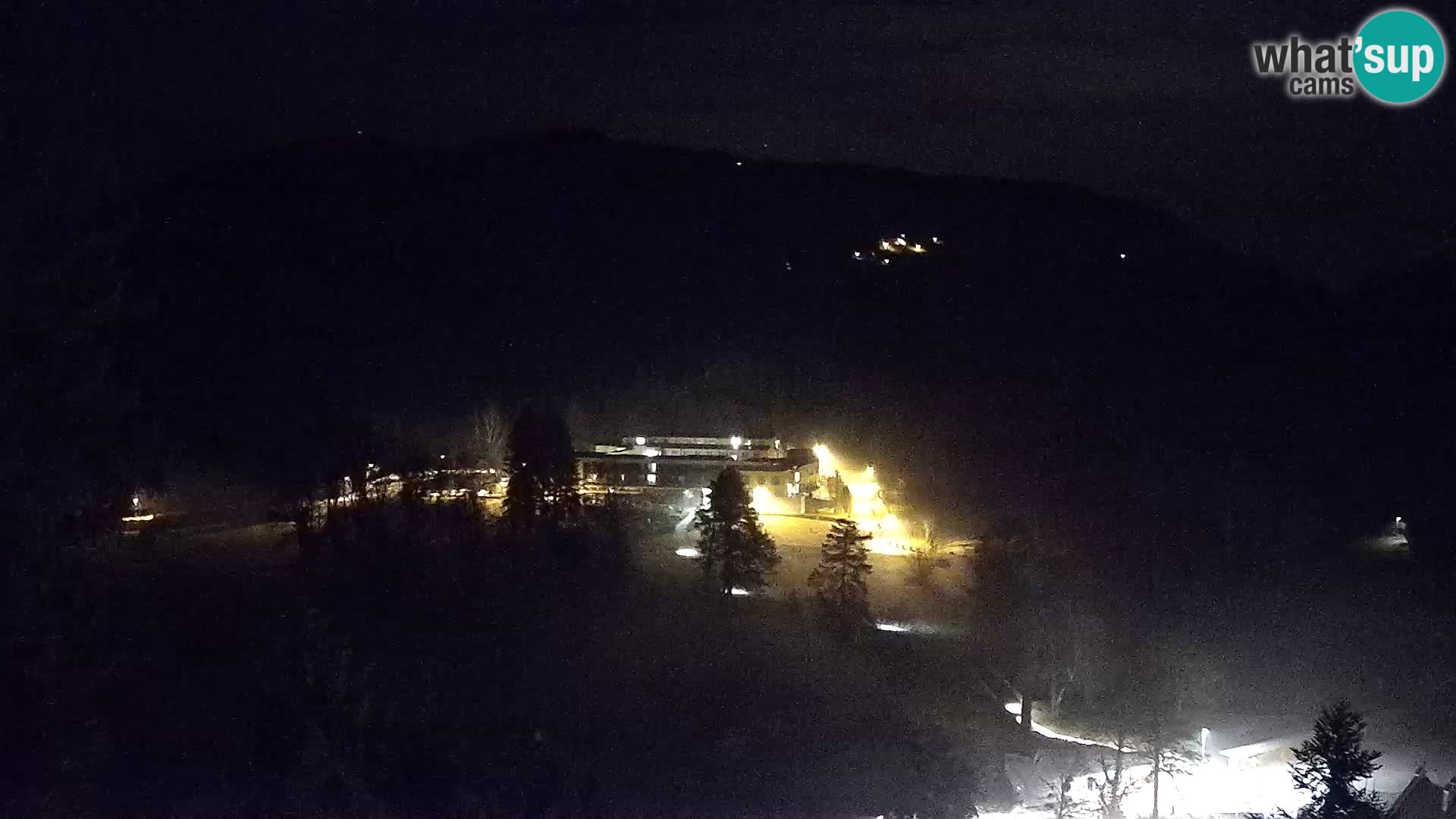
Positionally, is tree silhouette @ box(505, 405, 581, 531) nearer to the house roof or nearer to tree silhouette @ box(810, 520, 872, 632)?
tree silhouette @ box(810, 520, 872, 632)

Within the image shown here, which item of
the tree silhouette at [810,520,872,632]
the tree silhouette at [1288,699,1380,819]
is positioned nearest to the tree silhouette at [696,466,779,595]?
the tree silhouette at [810,520,872,632]

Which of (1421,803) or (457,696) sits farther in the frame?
(457,696)

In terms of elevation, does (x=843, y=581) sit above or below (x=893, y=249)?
below

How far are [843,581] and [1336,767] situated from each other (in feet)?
18.2

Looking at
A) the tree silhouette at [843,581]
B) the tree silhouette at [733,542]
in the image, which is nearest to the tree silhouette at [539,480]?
the tree silhouette at [733,542]

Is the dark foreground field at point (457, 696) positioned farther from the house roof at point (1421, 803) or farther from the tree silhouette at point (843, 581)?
the house roof at point (1421, 803)

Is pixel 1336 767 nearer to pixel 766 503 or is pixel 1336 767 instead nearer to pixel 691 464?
pixel 766 503

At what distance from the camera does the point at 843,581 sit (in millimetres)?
9336

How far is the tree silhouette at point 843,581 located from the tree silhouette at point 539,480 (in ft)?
8.87

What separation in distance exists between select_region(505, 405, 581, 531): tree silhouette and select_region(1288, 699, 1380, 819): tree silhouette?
745 cm

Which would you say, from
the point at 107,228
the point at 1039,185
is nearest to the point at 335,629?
the point at 107,228

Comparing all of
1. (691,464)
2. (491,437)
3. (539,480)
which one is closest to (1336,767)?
(539,480)

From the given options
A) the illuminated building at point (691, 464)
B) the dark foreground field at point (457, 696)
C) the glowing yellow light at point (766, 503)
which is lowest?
the dark foreground field at point (457, 696)

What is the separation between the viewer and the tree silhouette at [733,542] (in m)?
9.52
